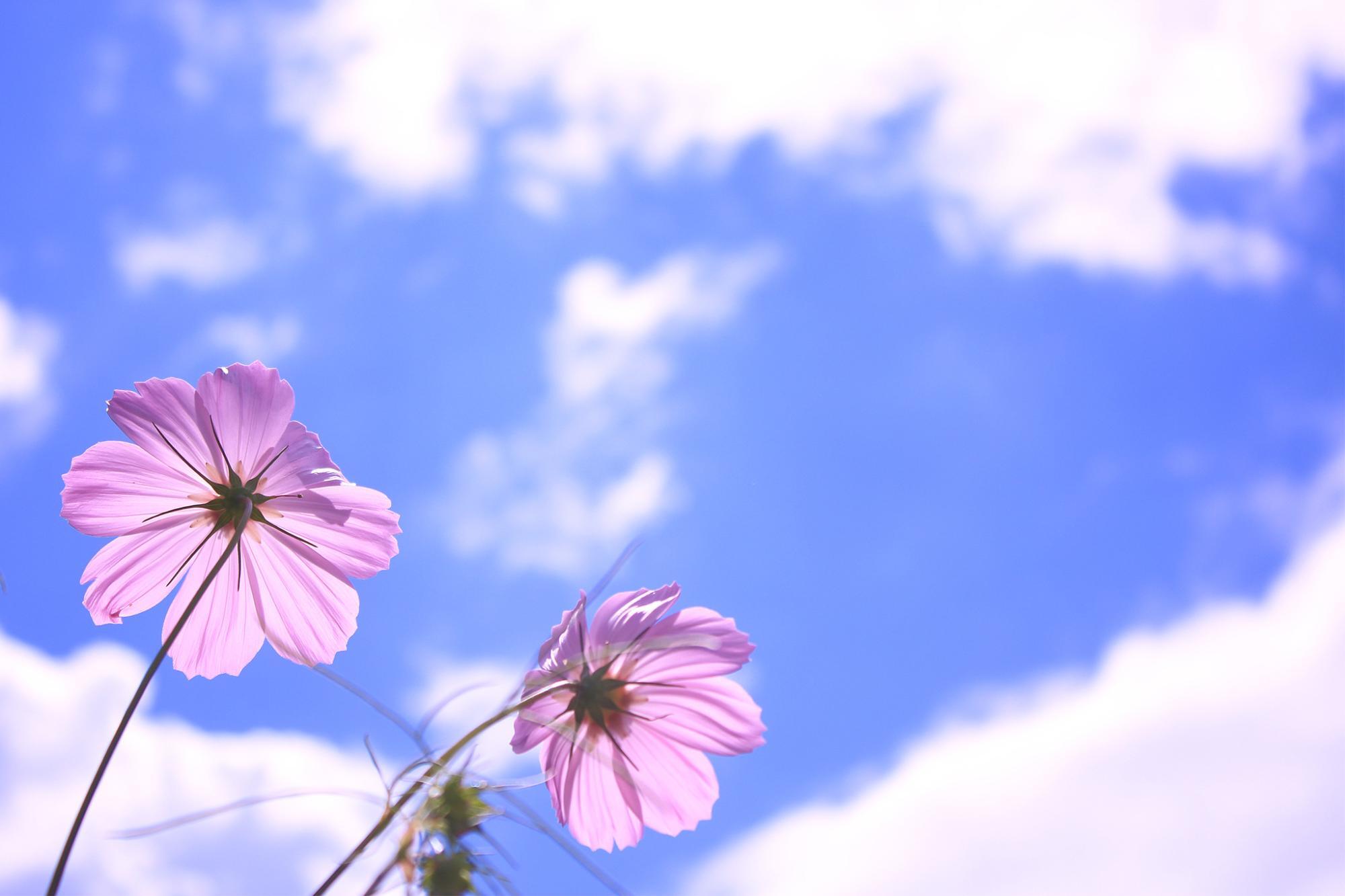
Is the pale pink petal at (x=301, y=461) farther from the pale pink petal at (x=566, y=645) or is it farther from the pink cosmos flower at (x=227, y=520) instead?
the pale pink petal at (x=566, y=645)

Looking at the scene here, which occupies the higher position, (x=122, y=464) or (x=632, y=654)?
(x=122, y=464)

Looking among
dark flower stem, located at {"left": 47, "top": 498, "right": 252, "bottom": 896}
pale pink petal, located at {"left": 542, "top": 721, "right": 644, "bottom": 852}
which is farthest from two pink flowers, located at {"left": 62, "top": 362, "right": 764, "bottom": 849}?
dark flower stem, located at {"left": 47, "top": 498, "right": 252, "bottom": 896}

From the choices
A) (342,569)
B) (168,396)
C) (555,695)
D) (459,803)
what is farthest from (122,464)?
(459,803)

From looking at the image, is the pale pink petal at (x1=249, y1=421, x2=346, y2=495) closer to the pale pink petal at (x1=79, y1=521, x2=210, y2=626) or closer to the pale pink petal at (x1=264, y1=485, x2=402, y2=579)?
the pale pink petal at (x1=264, y1=485, x2=402, y2=579)

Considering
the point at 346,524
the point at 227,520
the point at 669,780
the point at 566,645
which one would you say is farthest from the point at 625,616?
the point at 227,520

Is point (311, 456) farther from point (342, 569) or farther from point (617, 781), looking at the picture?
point (617, 781)

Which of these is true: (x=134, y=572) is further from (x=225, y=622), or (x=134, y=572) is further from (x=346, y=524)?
(x=346, y=524)
